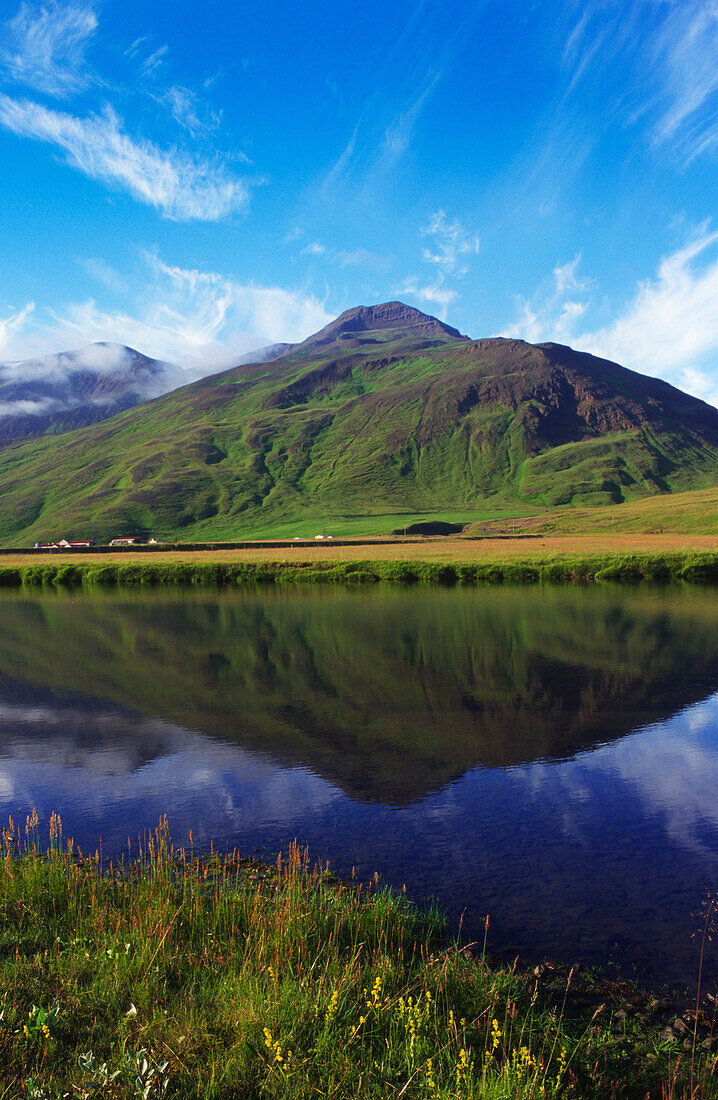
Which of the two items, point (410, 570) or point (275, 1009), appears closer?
point (275, 1009)

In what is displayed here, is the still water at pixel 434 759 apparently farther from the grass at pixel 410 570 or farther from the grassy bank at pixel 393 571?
the grass at pixel 410 570

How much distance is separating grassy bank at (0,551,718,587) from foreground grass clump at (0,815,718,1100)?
6914 cm

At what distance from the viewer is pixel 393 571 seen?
3263 inches

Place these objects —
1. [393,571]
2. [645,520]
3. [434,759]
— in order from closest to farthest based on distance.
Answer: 1. [434,759]
2. [393,571]
3. [645,520]

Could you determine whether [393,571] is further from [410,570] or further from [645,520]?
[645,520]

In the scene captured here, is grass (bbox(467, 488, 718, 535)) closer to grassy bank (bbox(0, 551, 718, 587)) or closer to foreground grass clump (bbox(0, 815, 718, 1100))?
grassy bank (bbox(0, 551, 718, 587))

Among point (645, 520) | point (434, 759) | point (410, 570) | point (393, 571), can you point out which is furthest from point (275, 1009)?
point (645, 520)

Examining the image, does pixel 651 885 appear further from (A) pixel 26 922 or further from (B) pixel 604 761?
(A) pixel 26 922

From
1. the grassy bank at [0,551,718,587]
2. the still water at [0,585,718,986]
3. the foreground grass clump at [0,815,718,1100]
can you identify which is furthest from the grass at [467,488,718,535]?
the foreground grass clump at [0,815,718,1100]

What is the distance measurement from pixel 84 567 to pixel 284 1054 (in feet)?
325

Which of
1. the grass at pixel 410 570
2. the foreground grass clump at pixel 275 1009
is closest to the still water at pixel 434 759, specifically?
the foreground grass clump at pixel 275 1009

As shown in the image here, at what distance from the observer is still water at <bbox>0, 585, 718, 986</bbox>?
12.5 m

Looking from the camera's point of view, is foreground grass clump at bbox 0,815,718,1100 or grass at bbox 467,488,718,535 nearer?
foreground grass clump at bbox 0,815,718,1100

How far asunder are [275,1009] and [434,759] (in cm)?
1388
